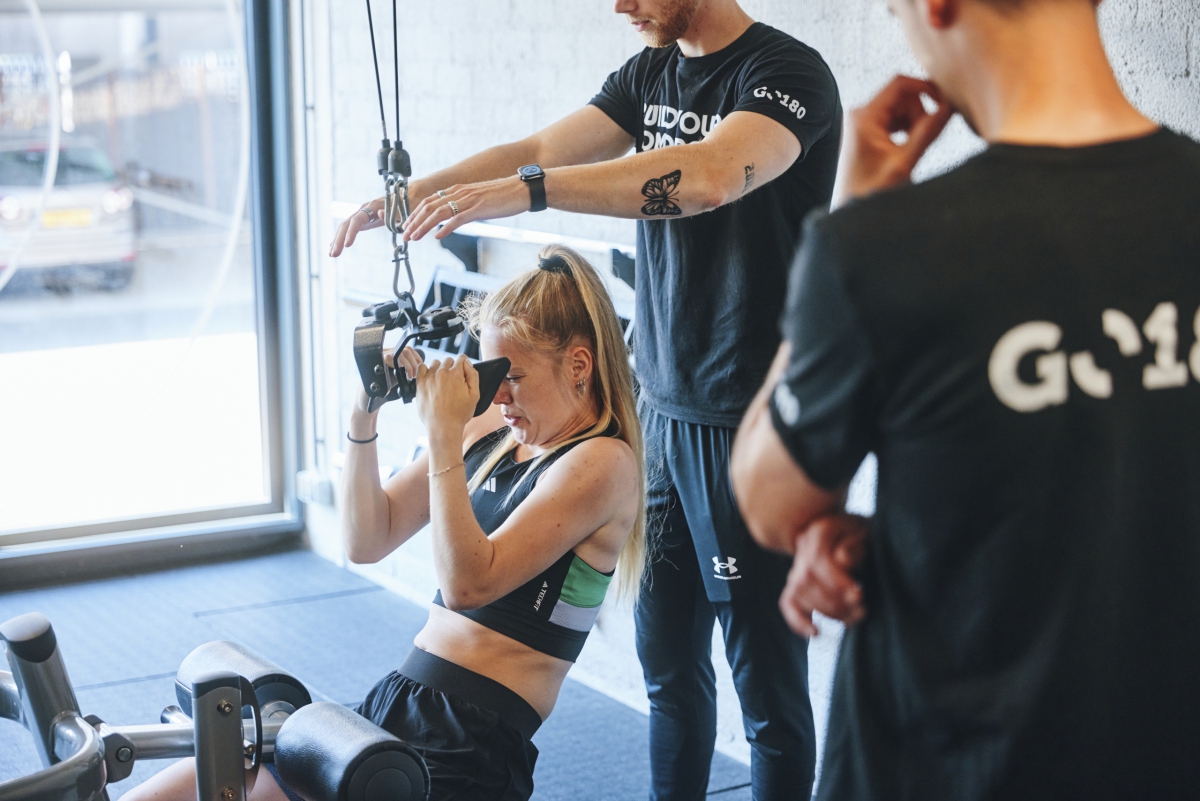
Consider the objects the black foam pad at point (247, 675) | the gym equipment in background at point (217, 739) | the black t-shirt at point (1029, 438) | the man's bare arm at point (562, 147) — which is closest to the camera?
the black t-shirt at point (1029, 438)

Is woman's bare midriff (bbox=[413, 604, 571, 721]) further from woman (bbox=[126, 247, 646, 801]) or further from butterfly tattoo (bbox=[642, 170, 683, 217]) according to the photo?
butterfly tattoo (bbox=[642, 170, 683, 217])

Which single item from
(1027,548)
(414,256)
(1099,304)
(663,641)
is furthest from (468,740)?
(414,256)

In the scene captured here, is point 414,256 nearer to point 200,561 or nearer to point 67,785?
point 200,561

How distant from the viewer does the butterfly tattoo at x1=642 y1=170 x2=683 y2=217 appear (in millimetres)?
1703

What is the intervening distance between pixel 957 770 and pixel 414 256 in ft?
9.62

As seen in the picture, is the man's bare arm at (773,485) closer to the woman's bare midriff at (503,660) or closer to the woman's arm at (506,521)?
the woman's arm at (506,521)

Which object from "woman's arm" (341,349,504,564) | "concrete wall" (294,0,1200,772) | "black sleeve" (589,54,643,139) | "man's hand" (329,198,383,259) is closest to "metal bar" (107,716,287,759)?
"woman's arm" (341,349,504,564)

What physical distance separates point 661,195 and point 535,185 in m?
0.19

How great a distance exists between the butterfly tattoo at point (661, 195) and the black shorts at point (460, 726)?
729mm

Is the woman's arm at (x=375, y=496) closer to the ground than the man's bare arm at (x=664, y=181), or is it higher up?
→ closer to the ground

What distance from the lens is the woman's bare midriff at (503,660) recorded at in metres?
1.73

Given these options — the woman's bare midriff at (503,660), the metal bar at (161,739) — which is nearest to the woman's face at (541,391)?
the woman's bare midriff at (503,660)

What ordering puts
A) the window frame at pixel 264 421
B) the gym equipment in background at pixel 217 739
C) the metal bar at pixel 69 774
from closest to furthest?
the metal bar at pixel 69 774 → the gym equipment in background at pixel 217 739 → the window frame at pixel 264 421

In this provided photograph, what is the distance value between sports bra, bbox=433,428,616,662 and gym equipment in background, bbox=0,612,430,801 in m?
0.33
